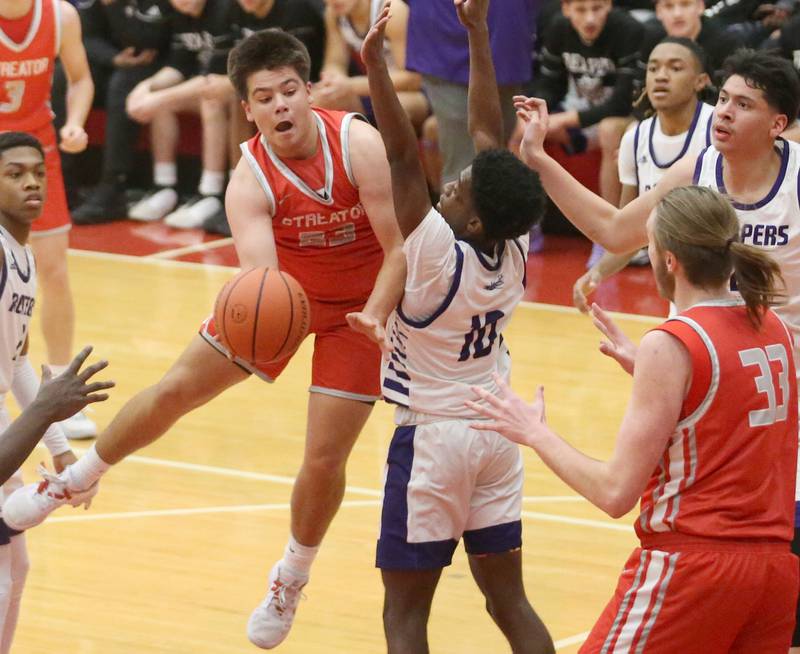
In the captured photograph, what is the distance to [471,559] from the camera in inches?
177

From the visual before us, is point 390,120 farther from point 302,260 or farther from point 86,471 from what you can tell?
point 86,471

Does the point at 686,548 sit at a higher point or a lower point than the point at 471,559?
higher

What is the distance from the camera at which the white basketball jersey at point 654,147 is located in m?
7.75

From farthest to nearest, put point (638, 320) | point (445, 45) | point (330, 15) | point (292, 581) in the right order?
point (330, 15), point (445, 45), point (638, 320), point (292, 581)

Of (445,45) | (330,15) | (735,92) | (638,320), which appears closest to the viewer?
(735,92)

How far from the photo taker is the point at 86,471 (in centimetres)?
527

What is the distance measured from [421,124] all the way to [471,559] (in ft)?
22.6

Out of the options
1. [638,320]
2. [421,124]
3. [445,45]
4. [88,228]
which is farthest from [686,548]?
[88,228]

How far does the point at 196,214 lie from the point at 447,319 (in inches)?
304

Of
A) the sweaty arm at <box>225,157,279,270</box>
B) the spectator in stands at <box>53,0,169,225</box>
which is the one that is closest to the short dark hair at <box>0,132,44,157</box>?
the sweaty arm at <box>225,157,279,270</box>

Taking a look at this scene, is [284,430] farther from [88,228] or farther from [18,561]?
[88,228]

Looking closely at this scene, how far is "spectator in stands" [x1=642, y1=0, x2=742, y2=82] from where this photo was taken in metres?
9.98

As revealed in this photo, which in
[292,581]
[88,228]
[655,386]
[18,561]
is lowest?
[88,228]

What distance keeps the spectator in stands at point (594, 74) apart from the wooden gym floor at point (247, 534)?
6.07 feet
